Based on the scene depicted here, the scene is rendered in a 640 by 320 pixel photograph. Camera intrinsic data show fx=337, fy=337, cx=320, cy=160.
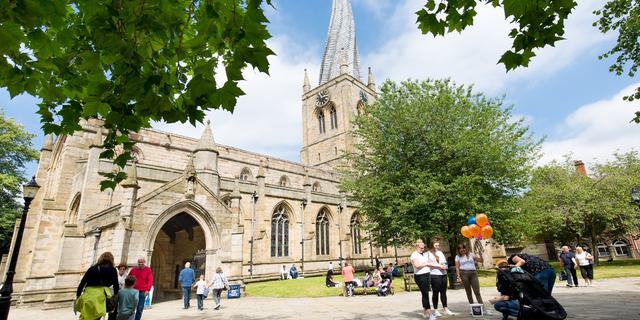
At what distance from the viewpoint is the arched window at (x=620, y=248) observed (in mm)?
38812

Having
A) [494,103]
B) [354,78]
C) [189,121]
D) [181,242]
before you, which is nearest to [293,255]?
[181,242]

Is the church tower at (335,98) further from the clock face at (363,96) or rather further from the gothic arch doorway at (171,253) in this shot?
the gothic arch doorway at (171,253)

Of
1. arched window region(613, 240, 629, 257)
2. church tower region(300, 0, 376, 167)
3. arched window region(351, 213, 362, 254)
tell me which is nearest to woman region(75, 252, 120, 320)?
arched window region(351, 213, 362, 254)

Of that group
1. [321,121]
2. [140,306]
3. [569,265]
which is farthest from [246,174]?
[569,265]

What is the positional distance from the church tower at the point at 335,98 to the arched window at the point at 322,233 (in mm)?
18207

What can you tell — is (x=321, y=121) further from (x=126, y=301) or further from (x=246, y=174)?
(x=126, y=301)

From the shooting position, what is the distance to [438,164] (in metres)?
17.2

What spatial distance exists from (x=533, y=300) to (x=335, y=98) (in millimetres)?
48857

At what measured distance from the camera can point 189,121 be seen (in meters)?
3.85

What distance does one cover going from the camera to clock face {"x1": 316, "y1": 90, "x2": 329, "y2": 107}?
53853mm

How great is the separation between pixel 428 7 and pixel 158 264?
19741mm

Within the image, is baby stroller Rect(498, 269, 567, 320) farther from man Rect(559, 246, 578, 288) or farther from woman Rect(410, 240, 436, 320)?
man Rect(559, 246, 578, 288)

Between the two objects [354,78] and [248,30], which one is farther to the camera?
[354,78]

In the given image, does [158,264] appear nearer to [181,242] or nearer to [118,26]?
[181,242]
